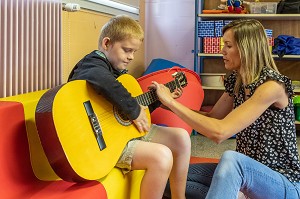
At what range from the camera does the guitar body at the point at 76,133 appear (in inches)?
52.1

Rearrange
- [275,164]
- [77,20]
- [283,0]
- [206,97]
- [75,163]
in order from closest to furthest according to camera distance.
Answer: [75,163]
[275,164]
[77,20]
[283,0]
[206,97]

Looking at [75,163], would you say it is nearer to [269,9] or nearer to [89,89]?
[89,89]

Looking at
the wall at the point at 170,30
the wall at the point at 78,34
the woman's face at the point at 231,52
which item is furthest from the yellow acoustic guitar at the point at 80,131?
the wall at the point at 170,30

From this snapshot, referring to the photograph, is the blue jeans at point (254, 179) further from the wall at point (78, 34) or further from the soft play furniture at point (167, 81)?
the wall at point (78, 34)

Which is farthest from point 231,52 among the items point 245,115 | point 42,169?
point 42,169

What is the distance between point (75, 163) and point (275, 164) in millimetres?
768

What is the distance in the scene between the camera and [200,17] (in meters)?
3.89

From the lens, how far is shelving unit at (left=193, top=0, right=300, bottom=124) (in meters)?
3.79

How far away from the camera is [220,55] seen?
379cm

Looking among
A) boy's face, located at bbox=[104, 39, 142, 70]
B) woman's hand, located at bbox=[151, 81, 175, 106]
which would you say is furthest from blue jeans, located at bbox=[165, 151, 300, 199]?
boy's face, located at bbox=[104, 39, 142, 70]

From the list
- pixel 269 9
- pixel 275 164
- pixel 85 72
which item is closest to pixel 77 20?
pixel 85 72

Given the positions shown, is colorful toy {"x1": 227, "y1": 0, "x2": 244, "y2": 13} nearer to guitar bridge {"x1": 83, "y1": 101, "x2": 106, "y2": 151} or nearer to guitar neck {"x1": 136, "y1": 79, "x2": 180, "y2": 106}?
guitar neck {"x1": 136, "y1": 79, "x2": 180, "y2": 106}

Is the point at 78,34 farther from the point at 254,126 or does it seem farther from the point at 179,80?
the point at 254,126

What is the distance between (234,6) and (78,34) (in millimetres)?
1803
